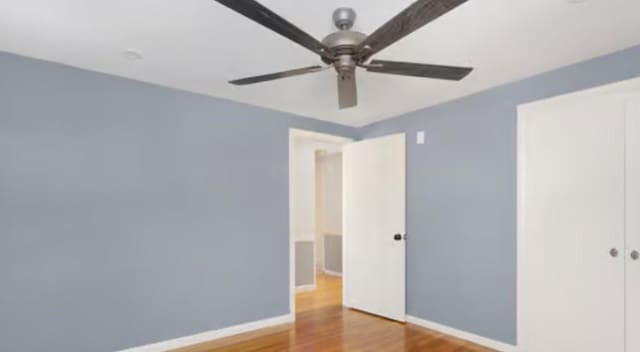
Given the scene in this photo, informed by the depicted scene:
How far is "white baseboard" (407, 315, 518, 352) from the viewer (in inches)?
123

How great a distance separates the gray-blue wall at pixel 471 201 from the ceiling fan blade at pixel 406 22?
1.96 metres

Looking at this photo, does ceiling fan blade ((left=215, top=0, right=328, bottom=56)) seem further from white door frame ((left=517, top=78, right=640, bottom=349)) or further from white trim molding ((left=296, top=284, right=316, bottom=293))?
white trim molding ((left=296, top=284, right=316, bottom=293))

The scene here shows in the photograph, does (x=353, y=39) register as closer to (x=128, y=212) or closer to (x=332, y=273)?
(x=128, y=212)

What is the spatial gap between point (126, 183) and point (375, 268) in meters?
2.76

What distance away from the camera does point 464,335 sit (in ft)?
11.3

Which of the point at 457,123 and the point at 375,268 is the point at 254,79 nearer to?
the point at 457,123

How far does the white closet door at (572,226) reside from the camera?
2596 mm

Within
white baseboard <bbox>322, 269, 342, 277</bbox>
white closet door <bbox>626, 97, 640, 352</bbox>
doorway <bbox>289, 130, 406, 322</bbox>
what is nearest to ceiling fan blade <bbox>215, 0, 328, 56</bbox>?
white closet door <bbox>626, 97, 640, 352</bbox>

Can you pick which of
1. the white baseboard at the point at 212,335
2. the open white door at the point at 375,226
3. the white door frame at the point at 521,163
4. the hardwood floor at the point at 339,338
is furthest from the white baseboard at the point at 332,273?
the white door frame at the point at 521,163

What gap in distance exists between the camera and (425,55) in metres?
2.56

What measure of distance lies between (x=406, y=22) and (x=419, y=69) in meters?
0.48

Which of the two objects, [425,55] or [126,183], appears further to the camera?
[126,183]

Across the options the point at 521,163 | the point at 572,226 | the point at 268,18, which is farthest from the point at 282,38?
the point at 572,226

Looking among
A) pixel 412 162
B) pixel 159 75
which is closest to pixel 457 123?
pixel 412 162
